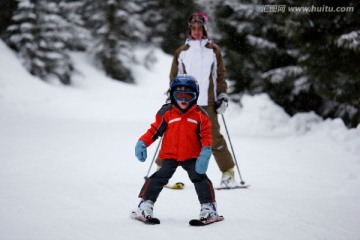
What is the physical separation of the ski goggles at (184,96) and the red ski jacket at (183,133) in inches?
3.5

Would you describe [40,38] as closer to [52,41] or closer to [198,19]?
[52,41]

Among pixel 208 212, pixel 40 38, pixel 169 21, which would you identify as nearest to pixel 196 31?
pixel 208 212

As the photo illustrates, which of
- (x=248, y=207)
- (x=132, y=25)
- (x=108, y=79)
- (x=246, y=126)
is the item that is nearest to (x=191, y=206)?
(x=248, y=207)

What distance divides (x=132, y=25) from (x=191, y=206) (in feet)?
71.0

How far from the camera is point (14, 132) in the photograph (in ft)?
29.1

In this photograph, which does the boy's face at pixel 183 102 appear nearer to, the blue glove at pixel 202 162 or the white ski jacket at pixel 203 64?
the blue glove at pixel 202 162

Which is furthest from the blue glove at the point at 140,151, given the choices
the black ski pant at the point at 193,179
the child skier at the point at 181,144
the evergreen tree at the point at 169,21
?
the evergreen tree at the point at 169,21

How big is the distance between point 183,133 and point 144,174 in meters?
2.56

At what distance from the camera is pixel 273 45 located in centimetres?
1126

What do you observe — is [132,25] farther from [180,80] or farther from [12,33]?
[180,80]

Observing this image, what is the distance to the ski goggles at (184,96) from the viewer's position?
12.0 ft

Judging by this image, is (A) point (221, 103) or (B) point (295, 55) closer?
(A) point (221, 103)

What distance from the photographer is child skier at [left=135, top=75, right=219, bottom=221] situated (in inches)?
138

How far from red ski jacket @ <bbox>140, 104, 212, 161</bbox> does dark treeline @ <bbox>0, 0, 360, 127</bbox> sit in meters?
5.80
